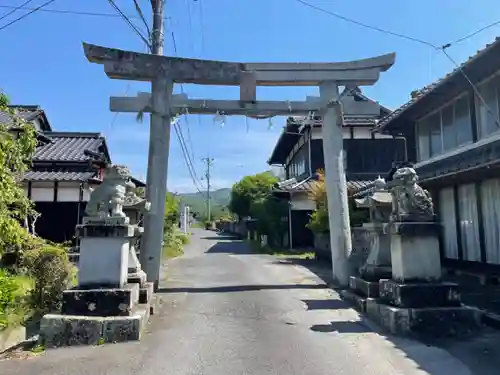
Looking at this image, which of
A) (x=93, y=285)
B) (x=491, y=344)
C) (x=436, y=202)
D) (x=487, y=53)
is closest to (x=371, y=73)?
(x=487, y=53)

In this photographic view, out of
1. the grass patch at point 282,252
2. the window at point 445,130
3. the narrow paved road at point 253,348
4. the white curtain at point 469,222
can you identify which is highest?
the window at point 445,130

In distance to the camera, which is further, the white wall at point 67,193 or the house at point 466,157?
the white wall at point 67,193

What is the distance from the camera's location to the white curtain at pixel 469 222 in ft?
37.6

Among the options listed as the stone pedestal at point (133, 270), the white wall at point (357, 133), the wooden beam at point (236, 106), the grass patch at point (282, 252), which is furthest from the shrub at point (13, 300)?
the white wall at point (357, 133)

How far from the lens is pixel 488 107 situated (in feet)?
35.0

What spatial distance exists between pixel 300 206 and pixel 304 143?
426 centimetres

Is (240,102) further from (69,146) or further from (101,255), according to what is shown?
(69,146)

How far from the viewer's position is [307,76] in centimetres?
1146

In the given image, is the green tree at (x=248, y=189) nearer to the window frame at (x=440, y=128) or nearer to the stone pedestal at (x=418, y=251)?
the window frame at (x=440, y=128)

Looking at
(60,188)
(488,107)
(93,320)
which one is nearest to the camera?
(93,320)

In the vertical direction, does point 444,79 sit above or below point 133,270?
above

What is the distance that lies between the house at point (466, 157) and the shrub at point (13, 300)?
913 cm

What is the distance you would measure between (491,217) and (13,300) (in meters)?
11.1

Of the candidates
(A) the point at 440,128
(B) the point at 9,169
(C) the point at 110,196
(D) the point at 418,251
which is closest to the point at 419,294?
(D) the point at 418,251
